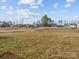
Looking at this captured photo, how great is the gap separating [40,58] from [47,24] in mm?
111722

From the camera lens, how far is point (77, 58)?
55.9 ft

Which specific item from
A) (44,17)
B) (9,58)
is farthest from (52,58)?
(44,17)

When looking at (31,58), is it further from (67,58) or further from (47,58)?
(67,58)

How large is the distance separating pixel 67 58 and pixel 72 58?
0.39 meters

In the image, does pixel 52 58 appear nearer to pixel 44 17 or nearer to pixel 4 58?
pixel 4 58

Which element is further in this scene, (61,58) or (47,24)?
(47,24)

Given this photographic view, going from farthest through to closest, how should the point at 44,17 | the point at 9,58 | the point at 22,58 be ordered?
the point at 44,17 → the point at 22,58 → the point at 9,58

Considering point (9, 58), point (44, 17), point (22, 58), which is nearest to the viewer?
point (9, 58)

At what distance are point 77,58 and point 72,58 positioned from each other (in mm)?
418

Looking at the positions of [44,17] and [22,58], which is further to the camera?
[44,17]

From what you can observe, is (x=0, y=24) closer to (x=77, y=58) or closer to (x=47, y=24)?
(x=47, y=24)

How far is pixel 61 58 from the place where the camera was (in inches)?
667

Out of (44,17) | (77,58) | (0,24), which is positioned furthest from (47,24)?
(77,58)

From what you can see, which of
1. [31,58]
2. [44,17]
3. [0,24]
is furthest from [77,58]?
[0,24]
